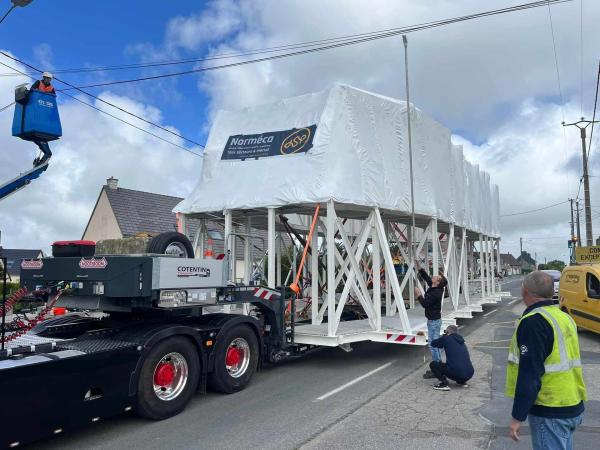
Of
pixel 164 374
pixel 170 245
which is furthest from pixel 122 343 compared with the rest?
pixel 170 245

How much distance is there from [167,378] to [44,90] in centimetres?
400

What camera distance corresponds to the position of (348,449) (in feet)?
17.0

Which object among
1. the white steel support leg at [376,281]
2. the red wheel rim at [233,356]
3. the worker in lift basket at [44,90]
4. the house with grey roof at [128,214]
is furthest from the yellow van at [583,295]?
the house with grey roof at [128,214]

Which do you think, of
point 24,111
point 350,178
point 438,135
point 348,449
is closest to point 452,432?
point 348,449

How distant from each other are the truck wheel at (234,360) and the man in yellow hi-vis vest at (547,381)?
4782mm

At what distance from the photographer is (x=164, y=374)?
6379mm

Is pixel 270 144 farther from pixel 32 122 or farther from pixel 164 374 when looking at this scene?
pixel 164 374

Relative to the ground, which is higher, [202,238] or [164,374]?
[202,238]

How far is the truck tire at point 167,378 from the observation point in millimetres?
6059

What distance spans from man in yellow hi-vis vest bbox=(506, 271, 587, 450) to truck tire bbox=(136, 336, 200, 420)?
4.29 metres

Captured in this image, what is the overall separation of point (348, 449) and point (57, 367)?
10.0 ft

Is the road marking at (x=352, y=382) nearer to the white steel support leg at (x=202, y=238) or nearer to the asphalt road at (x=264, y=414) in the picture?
the asphalt road at (x=264, y=414)

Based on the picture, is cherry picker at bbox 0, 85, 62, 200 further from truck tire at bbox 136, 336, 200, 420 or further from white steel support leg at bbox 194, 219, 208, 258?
white steel support leg at bbox 194, 219, 208, 258

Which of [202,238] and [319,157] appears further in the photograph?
[202,238]
